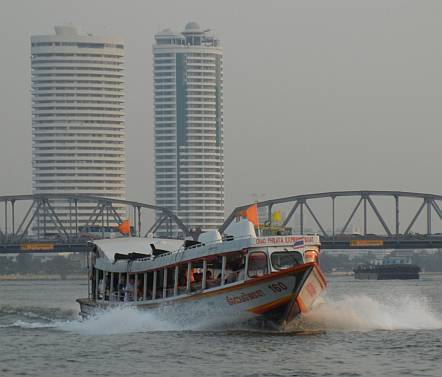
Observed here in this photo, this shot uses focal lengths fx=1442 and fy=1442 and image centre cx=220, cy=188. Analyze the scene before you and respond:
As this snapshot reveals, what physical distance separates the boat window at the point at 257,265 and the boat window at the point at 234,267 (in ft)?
1.11

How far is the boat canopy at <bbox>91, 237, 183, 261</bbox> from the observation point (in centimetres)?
6625

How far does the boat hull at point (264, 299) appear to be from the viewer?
172 ft

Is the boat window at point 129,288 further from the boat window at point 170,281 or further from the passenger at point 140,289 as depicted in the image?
the boat window at point 170,281

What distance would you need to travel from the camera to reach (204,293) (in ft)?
177

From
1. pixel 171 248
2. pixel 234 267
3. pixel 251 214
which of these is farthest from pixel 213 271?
pixel 171 248

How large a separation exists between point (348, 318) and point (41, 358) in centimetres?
1377

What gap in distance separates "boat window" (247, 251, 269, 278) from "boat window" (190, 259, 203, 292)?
104 inches

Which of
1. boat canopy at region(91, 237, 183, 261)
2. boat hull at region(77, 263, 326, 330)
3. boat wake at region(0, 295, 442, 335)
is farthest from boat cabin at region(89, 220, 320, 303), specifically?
boat canopy at region(91, 237, 183, 261)

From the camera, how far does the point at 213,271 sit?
55.3m

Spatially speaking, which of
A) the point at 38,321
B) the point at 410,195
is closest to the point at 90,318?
the point at 38,321

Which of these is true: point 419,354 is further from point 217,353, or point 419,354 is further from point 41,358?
point 41,358

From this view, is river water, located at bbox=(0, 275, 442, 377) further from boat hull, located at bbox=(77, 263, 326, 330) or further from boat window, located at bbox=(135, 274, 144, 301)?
boat window, located at bbox=(135, 274, 144, 301)

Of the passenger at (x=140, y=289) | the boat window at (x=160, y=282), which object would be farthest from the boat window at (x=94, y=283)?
the boat window at (x=160, y=282)

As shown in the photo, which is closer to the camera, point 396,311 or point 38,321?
point 396,311
